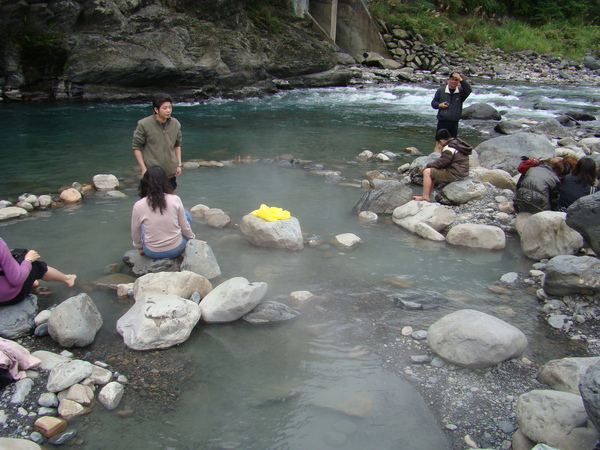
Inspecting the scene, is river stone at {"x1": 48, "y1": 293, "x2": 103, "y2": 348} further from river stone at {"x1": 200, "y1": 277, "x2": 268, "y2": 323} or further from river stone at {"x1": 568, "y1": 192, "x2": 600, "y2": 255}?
river stone at {"x1": 568, "y1": 192, "x2": 600, "y2": 255}

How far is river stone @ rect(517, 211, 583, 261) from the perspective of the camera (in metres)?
5.07

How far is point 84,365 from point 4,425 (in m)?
0.55

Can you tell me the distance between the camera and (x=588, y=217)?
4.17 meters

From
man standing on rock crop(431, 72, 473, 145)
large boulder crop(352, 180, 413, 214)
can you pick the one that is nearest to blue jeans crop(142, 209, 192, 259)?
large boulder crop(352, 180, 413, 214)

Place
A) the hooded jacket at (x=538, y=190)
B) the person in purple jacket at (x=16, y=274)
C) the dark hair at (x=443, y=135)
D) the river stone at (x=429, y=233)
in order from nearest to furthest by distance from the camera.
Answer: the person in purple jacket at (x=16, y=274) < the river stone at (x=429, y=233) < the hooded jacket at (x=538, y=190) < the dark hair at (x=443, y=135)

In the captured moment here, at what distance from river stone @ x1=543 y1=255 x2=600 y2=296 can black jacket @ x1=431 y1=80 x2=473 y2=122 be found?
4566mm

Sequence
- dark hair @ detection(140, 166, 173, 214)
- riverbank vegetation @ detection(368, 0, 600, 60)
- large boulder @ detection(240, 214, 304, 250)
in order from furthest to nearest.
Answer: riverbank vegetation @ detection(368, 0, 600, 60) → large boulder @ detection(240, 214, 304, 250) → dark hair @ detection(140, 166, 173, 214)

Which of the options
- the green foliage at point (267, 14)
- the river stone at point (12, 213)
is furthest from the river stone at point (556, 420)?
the green foliage at point (267, 14)

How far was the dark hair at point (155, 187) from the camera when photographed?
13.9 ft

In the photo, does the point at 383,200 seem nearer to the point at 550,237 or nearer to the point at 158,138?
the point at 550,237

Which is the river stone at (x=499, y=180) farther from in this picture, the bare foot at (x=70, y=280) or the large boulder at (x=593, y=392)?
the bare foot at (x=70, y=280)

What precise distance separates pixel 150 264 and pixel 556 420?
3630 millimetres

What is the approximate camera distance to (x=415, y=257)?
5230mm

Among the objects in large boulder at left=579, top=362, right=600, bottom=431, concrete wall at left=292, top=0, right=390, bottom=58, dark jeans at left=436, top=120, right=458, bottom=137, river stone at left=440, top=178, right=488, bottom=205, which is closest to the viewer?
large boulder at left=579, top=362, right=600, bottom=431
